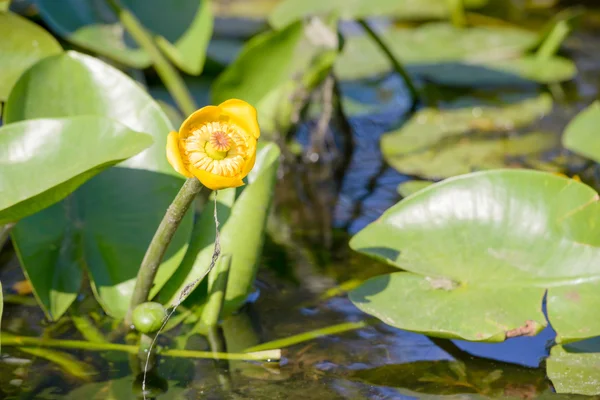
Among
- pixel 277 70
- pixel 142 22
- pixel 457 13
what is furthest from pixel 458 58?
pixel 142 22

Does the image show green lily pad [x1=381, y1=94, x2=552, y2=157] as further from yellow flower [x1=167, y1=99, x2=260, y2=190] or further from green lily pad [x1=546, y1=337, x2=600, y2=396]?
yellow flower [x1=167, y1=99, x2=260, y2=190]

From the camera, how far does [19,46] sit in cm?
141

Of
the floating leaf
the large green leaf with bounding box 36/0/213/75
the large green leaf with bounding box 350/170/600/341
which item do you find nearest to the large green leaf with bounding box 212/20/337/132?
the large green leaf with bounding box 36/0/213/75

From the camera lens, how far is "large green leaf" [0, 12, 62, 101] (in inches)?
54.4

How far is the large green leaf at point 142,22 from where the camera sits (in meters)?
1.78

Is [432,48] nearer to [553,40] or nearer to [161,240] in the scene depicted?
[553,40]

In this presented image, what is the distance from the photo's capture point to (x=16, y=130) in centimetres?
103

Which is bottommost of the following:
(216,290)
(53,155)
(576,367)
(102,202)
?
(576,367)

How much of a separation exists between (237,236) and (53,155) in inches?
11.9

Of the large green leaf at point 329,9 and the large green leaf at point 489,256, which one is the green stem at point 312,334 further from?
the large green leaf at point 329,9

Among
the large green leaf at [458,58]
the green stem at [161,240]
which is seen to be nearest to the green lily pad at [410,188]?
the green stem at [161,240]

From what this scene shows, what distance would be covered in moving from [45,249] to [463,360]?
0.65 meters

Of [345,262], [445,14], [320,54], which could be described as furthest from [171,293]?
[445,14]

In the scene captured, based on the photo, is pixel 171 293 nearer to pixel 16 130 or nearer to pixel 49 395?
pixel 49 395
